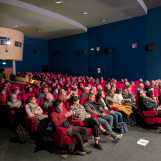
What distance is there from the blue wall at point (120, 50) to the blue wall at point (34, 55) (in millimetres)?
2720

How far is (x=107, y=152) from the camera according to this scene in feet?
15.6

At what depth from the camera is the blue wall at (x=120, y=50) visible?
11.5 metres

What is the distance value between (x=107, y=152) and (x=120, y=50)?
9.00 meters

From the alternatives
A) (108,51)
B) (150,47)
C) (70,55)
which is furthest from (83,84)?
(70,55)

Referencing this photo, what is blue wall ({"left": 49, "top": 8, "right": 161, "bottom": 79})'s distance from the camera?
37.8ft

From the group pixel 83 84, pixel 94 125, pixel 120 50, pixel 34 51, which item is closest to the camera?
pixel 94 125

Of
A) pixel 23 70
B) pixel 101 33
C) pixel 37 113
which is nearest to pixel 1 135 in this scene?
pixel 37 113

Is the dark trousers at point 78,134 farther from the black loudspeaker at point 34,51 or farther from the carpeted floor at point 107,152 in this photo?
the black loudspeaker at point 34,51

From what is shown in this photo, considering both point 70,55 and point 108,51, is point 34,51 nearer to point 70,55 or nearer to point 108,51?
point 70,55

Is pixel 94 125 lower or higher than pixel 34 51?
lower

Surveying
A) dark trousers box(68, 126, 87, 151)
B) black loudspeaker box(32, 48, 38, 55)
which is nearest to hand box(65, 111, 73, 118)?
dark trousers box(68, 126, 87, 151)

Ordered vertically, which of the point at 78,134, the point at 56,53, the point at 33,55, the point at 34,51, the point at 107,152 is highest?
the point at 34,51

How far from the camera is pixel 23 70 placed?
18.5 metres

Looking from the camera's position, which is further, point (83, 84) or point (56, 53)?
point (56, 53)
